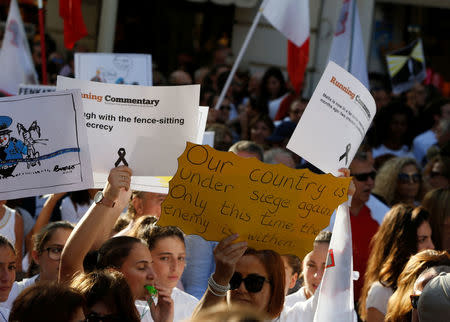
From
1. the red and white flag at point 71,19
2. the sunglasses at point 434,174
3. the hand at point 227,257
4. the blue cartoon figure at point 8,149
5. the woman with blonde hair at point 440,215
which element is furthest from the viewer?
the red and white flag at point 71,19

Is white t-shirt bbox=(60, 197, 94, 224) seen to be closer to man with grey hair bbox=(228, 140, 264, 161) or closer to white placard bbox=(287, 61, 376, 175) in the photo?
man with grey hair bbox=(228, 140, 264, 161)

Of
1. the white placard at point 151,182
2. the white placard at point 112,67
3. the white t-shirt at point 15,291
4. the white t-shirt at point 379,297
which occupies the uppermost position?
the white placard at point 151,182

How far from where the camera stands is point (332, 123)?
4.19 m

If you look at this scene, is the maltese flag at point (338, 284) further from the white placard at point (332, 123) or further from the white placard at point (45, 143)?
the white placard at point (45, 143)

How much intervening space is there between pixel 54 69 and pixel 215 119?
3491 mm

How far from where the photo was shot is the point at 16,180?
13.2 feet

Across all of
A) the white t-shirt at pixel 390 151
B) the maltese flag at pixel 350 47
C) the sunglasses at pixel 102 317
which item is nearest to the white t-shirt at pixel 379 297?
the sunglasses at pixel 102 317

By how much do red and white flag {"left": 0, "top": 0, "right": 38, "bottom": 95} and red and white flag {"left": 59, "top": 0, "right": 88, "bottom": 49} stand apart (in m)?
0.53

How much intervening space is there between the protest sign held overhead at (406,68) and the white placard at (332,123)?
7258 mm

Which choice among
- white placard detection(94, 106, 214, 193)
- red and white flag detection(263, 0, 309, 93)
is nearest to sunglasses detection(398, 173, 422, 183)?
red and white flag detection(263, 0, 309, 93)

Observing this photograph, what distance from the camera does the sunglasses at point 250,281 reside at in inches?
140

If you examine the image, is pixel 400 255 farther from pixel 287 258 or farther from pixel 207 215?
pixel 207 215

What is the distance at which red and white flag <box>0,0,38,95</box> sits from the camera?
328 inches

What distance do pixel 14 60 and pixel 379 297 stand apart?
5.12 meters
